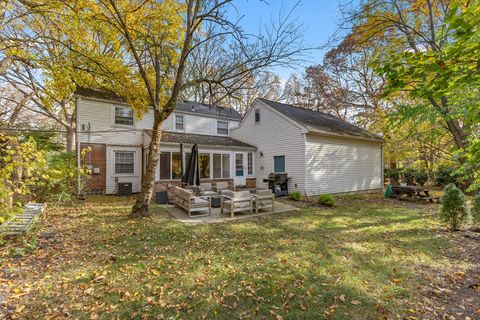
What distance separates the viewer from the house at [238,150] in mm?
13328

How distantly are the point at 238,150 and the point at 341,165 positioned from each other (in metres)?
6.82

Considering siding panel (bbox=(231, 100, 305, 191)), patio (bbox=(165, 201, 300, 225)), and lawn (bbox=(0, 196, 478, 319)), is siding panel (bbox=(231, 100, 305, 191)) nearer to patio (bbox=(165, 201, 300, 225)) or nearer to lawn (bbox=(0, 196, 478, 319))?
patio (bbox=(165, 201, 300, 225))

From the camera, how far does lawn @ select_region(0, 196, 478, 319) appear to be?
314 cm

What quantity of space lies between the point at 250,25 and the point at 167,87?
5.25 metres

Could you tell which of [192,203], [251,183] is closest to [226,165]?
[251,183]

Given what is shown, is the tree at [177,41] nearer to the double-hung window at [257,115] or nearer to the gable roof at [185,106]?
the gable roof at [185,106]

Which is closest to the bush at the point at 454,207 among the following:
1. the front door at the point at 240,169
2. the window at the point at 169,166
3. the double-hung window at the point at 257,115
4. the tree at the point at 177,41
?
the tree at the point at 177,41

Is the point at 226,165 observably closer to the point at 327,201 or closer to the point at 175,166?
the point at 175,166

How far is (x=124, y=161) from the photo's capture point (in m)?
14.1

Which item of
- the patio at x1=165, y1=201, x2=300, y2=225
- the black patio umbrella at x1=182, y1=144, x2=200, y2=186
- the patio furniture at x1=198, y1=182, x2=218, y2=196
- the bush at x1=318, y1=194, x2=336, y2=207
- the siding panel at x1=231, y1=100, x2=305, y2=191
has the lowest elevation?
the patio at x1=165, y1=201, x2=300, y2=225

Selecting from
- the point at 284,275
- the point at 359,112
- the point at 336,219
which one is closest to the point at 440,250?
the point at 336,219

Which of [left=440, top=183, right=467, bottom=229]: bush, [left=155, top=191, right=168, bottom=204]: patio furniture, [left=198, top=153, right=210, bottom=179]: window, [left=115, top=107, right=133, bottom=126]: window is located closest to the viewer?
[left=440, top=183, right=467, bottom=229]: bush

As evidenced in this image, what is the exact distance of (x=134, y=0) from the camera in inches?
390

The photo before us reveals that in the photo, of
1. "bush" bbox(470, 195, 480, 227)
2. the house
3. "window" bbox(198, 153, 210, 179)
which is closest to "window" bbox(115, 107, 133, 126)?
the house
